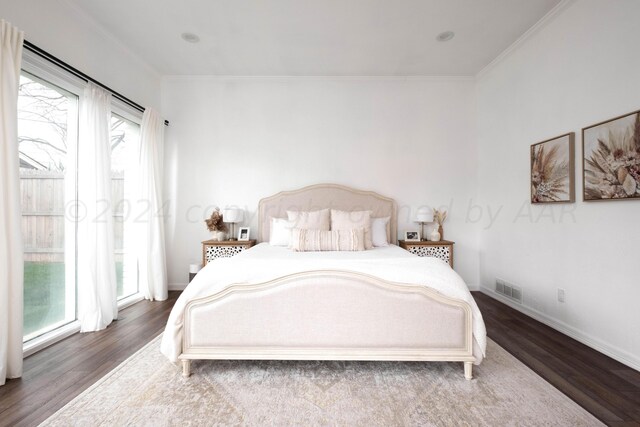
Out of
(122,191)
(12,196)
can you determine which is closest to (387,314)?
(12,196)

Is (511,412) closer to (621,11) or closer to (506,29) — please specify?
(621,11)

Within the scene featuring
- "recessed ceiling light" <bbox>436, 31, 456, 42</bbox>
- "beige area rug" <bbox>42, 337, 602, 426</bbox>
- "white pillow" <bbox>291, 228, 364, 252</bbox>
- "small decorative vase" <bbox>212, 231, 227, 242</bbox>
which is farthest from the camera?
A: "small decorative vase" <bbox>212, 231, 227, 242</bbox>

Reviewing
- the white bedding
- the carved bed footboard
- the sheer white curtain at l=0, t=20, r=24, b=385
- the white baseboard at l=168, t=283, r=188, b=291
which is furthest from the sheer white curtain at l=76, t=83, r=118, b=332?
the carved bed footboard

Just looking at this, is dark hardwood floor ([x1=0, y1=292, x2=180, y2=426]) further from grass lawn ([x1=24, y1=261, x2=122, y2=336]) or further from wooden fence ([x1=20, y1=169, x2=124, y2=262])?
wooden fence ([x1=20, y1=169, x2=124, y2=262])

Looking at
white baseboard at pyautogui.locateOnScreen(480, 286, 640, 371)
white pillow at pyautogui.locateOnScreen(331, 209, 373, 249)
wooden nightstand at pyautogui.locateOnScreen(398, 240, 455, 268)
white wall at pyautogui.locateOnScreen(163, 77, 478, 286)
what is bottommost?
white baseboard at pyautogui.locateOnScreen(480, 286, 640, 371)

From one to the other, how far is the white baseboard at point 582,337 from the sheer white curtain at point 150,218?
4.15 meters

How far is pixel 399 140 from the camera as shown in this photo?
165 inches

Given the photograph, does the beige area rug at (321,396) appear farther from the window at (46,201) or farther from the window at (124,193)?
the window at (124,193)

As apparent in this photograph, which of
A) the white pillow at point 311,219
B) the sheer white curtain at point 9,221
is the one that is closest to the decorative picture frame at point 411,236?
the white pillow at point 311,219

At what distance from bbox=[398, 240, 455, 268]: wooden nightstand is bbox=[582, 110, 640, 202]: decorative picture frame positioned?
1.57 metres

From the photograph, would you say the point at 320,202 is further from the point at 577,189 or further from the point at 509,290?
the point at 577,189

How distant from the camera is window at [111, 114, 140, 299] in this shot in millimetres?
3506

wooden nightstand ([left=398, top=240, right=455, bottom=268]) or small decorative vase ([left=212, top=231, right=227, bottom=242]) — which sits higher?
small decorative vase ([left=212, top=231, right=227, bottom=242])

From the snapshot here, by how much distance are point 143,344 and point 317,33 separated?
332cm
